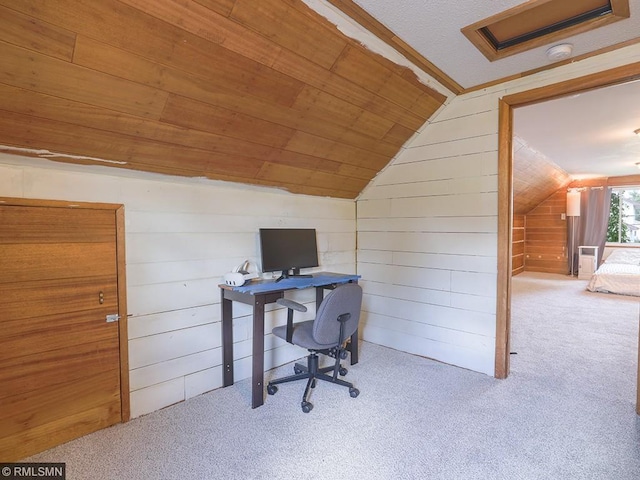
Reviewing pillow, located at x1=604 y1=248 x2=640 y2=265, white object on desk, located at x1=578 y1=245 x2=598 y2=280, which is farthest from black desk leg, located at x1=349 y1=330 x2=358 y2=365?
white object on desk, located at x1=578 y1=245 x2=598 y2=280

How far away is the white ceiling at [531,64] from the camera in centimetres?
184

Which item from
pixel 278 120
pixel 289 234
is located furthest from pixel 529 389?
pixel 278 120

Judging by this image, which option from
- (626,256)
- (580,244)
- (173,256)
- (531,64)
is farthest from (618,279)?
(173,256)

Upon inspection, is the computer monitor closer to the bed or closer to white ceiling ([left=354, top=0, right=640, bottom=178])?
white ceiling ([left=354, top=0, right=640, bottom=178])

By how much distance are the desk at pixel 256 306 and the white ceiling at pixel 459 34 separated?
1.78m

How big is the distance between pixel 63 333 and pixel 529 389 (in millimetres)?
3149

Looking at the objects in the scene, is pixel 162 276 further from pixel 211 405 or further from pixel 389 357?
pixel 389 357

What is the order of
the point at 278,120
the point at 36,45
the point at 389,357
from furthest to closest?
the point at 389,357
the point at 278,120
the point at 36,45

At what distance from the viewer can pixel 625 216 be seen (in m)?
7.71

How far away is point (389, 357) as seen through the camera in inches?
126

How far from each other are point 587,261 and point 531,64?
6.85 m

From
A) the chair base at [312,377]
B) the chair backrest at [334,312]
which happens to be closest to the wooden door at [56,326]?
the chair base at [312,377]

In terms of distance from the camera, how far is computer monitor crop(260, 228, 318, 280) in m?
2.73

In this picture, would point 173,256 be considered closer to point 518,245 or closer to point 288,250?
point 288,250
